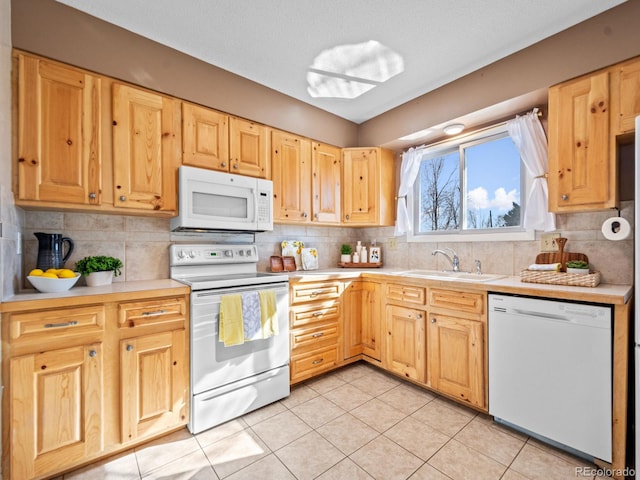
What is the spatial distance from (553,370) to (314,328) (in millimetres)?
1639

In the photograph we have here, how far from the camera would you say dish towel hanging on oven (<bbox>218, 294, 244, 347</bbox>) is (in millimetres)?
1947

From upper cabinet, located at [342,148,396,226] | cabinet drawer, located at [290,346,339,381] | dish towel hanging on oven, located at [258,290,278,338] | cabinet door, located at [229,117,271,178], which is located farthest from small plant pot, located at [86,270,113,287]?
upper cabinet, located at [342,148,396,226]

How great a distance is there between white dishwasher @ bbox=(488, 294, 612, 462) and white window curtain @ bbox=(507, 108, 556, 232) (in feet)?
2.51

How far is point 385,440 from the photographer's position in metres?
1.79

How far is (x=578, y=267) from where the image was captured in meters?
1.89

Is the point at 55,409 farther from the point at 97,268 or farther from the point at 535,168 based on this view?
the point at 535,168

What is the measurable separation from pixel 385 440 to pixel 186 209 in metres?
2.01

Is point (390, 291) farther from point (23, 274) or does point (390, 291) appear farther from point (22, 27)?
point (22, 27)

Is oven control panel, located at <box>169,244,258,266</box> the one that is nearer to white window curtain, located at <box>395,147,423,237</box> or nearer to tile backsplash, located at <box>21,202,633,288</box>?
tile backsplash, located at <box>21,202,633,288</box>

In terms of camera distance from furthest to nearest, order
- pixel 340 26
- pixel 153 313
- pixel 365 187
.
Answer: pixel 365 187, pixel 340 26, pixel 153 313

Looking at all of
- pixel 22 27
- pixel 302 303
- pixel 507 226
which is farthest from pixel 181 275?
pixel 507 226

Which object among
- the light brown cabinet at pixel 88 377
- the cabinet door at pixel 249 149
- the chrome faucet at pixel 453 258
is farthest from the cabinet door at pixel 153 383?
the chrome faucet at pixel 453 258

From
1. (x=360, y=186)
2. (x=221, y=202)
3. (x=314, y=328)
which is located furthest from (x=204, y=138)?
(x=314, y=328)

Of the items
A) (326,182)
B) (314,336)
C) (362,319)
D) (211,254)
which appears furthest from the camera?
(326,182)
